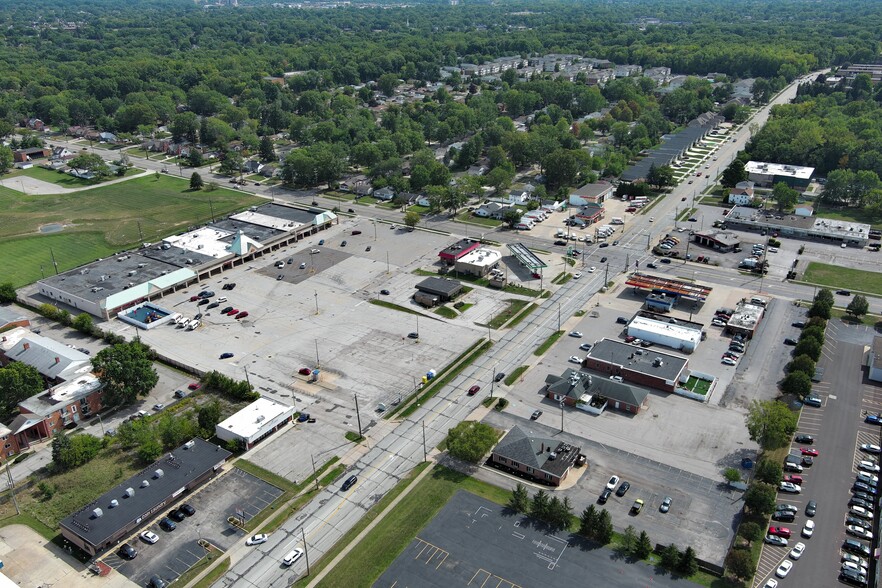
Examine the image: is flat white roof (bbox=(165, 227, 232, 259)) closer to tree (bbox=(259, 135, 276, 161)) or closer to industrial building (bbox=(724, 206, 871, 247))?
tree (bbox=(259, 135, 276, 161))

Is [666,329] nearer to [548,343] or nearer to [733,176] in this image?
[548,343]

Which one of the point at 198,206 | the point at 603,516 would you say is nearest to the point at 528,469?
the point at 603,516

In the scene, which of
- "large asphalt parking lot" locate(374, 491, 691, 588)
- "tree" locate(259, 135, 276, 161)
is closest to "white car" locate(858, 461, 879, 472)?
"large asphalt parking lot" locate(374, 491, 691, 588)

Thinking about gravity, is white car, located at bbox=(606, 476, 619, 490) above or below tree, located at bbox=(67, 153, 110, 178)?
below

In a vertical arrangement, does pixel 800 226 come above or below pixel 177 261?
below

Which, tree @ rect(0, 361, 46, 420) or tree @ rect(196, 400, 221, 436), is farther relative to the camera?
tree @ rect(0, 361, 46, 420)

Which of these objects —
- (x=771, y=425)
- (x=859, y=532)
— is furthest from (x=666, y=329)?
(x=859, y=532)

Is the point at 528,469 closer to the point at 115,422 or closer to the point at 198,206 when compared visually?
the point at 115,422
